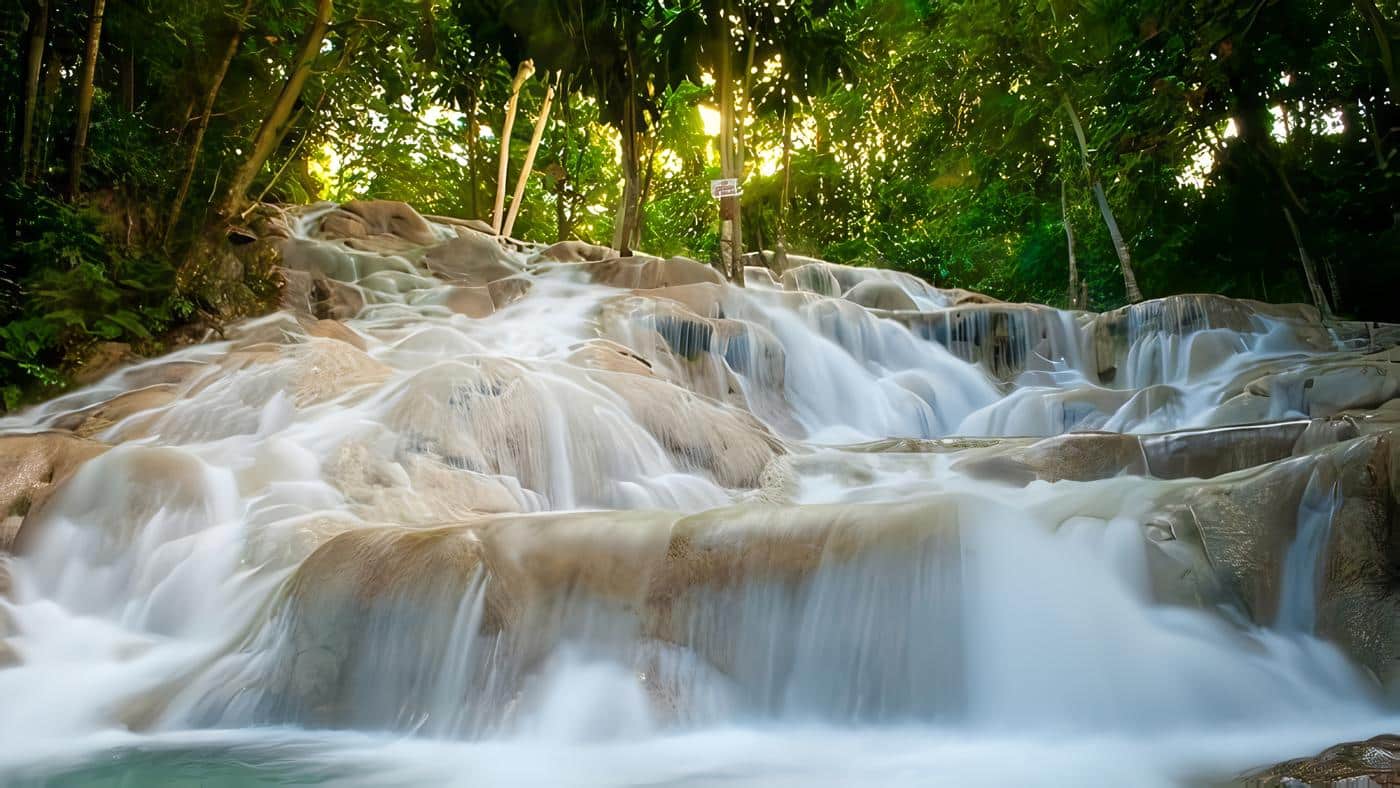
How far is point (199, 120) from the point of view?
333 inches

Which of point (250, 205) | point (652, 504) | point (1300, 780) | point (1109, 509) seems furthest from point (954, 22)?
point (1300, 780)

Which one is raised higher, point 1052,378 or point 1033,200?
point 1033,200

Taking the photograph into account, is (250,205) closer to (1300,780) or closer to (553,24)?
(553,24)

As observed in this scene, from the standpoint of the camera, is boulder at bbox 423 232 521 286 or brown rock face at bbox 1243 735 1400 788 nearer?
brown rock face at bbox 1243 735 1400 788

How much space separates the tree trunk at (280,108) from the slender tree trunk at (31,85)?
1.62m

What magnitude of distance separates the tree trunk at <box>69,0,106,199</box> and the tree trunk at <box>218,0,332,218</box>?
120 cm

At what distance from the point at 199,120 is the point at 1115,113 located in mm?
11504

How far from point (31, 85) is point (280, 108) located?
1.86m

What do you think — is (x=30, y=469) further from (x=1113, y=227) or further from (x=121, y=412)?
(x=1113, y=227)

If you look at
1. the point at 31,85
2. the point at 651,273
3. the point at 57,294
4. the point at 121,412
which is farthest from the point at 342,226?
the point at 121,412

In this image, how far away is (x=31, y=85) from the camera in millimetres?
7062

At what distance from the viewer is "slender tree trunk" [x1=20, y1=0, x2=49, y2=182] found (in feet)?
23.2

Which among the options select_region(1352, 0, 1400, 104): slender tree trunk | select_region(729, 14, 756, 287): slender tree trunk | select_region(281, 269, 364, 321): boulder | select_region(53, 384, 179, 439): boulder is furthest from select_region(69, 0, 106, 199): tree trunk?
select_region(1352, 0, 1400, 104): slender tree trunk

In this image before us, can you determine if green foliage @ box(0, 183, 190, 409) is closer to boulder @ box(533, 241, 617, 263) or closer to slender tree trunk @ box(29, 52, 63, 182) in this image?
slender tree trunk @ box(29, 52, 63, 182)
